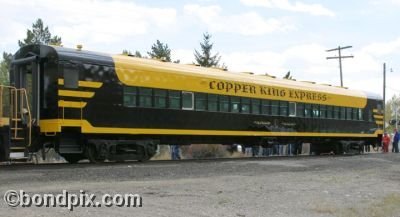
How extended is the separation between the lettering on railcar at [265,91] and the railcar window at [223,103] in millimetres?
282

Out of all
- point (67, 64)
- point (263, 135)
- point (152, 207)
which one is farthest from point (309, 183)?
point (263, 135)

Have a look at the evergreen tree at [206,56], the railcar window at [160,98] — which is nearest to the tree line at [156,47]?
the evergreen tree at [206,56]

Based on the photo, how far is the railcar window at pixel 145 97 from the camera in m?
18.1

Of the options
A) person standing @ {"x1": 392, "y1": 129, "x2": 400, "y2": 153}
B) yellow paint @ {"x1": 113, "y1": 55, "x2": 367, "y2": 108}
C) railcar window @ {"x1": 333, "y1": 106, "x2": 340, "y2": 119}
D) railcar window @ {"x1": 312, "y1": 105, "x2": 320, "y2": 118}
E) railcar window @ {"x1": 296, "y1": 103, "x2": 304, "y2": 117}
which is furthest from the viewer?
person standing @ {"x1": 392, "y1": 129, "x2": 400, "y2": 153}

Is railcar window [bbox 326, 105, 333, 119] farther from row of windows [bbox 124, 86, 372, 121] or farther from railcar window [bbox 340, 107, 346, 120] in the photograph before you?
railcar window [bbox 340, 107, 346, 120]

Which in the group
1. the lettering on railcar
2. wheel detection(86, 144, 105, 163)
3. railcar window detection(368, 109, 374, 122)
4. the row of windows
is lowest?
wheel detection(86, 144, 105, 163)

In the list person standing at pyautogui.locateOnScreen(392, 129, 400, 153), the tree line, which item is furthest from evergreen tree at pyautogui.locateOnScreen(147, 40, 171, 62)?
person standing at pyautogui.locateOnScreen(392, 129, 400, 153)

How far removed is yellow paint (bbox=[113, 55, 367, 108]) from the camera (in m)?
17.8

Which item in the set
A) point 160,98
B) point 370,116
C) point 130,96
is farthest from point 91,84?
point 370,116

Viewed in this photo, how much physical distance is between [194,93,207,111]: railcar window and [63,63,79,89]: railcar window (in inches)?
206

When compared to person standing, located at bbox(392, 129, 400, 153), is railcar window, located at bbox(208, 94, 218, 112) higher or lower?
higher

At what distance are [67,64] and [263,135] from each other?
1013 centimetres

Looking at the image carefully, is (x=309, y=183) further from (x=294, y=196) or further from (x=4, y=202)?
(x=4, y=202)

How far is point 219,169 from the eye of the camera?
15.3 m
